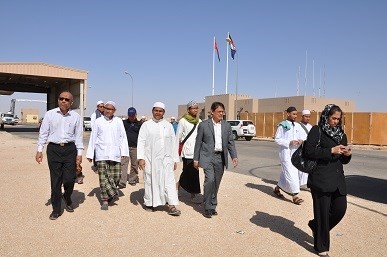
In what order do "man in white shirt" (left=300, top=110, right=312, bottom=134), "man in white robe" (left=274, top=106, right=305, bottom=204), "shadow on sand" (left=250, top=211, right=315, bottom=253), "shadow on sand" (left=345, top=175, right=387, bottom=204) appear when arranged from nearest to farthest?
"shadow on sand" (left=250, top=211, right=315, bottom=253) < "man in white robe" (left=274, top=106, right=305, bottom=204) < "man in white shirt" (left=300, top=110, right=312, bottom=134) < "shadow on sand" (left=345, top=175, right=387, bottom=204)

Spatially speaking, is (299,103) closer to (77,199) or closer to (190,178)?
(190,178)

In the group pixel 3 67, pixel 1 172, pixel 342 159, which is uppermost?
pixel 3 67

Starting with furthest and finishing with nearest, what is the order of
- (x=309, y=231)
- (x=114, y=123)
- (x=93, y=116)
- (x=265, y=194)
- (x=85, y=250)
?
(x=93, y=116)
(x=265, y=194)
(x=114, y=123)
(x=309, y=231)
(x=85, y=250)

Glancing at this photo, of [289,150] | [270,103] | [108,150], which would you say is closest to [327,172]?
[289,150]

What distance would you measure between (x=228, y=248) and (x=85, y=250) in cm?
157

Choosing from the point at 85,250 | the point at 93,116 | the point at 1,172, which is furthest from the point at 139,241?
the point at 1,172

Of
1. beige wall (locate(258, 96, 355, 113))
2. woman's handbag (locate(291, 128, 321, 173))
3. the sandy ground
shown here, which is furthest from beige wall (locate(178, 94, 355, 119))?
woman's handbag (locate(291, 128, 321, 173))

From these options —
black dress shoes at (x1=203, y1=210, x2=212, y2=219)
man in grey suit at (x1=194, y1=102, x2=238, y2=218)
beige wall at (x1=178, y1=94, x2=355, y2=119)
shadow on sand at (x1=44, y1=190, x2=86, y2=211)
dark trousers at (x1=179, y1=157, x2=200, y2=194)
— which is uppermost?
beige wall at (x1=178, y1=94, x2=355, y2=119)

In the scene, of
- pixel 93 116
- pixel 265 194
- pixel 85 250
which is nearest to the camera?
pixel 85 250

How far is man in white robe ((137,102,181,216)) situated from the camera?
5.78 metres

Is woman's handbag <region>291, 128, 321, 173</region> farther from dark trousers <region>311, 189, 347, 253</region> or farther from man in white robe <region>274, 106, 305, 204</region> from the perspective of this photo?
man in white robe <region>274, 106, 305, 204</region>

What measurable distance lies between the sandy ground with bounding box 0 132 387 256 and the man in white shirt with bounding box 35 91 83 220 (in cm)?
43

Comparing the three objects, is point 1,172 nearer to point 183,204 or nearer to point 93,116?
point 93,116

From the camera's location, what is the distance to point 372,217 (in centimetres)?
570
